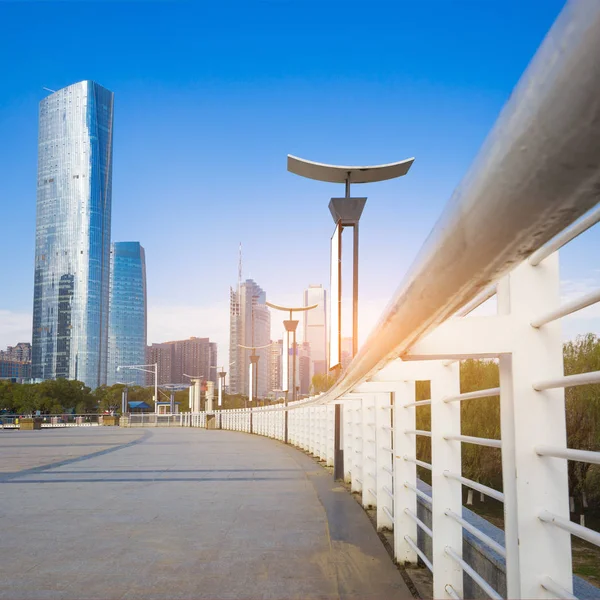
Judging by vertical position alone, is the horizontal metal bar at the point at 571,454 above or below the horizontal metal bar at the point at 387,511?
above

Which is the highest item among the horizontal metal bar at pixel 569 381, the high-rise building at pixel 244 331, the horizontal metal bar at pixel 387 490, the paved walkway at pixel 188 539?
the high-rise building at pixel 244 331

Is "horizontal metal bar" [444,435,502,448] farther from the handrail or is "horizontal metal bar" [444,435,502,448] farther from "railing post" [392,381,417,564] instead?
the handrail

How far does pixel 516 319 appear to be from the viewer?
7.07ft

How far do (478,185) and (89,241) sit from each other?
597ft

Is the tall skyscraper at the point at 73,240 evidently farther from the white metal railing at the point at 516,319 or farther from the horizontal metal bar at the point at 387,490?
the white metal railing at the point at 516,319

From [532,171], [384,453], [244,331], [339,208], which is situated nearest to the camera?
[532,171]

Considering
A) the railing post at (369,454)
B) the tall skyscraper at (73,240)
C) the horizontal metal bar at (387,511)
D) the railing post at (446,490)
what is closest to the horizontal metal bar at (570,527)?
the railing post at (446,490)

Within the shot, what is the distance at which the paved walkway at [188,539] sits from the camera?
4504mm

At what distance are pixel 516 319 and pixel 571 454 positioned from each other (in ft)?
1.75

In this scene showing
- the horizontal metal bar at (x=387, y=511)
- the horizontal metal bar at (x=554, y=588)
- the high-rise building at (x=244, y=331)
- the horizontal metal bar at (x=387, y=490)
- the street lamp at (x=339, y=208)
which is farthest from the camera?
the high-rise building at (x=244, y=331)

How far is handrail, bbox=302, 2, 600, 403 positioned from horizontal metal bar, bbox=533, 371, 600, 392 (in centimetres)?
65

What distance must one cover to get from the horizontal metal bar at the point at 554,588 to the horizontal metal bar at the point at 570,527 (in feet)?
0.48

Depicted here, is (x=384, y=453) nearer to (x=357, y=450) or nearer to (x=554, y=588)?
(x=357, y=450)

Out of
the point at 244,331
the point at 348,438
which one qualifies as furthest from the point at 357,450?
the point at 244,331
